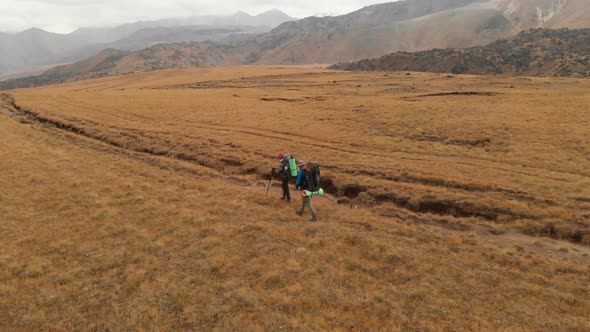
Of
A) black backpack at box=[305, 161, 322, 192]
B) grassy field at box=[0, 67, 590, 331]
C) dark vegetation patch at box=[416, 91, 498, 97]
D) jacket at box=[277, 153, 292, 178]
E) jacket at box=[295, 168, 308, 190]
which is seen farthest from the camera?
dark vegetation patch at box=[416, 91, 498, 97]

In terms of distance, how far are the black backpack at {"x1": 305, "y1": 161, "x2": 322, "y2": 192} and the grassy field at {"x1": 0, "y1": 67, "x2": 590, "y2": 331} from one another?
1908 millimetres

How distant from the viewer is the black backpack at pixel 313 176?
16.2 meters

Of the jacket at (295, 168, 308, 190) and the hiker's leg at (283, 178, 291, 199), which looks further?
the hiker's leg at (283, 178, 291, 199)

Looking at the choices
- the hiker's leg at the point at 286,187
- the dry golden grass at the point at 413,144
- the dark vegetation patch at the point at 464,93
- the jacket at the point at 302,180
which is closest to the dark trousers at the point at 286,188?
the hiker's leg at the point at 286,187

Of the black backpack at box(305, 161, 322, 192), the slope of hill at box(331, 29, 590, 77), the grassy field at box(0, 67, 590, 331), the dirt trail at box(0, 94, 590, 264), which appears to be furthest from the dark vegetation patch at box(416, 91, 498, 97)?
the slope of hill at box(331, 29, 590, 77)

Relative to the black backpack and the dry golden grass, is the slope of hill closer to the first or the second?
the dry golden grass

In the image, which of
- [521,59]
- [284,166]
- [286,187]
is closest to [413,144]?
[286,187]

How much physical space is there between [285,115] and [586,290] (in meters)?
41.2

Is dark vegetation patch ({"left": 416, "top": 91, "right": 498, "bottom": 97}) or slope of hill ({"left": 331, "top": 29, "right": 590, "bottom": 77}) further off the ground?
slope of hill ({"left": 331, "top": 29, "right": 590, "bottom": 77})

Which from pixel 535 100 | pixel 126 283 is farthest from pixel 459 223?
pixel 535 100

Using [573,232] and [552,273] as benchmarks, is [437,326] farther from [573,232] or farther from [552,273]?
[573,232]

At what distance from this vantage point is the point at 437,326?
391 inches

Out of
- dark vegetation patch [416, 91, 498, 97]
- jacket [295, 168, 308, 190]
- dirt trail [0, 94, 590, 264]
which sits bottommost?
dirt trail [0, 94, 590, 264]

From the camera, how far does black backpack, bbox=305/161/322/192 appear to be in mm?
16228
